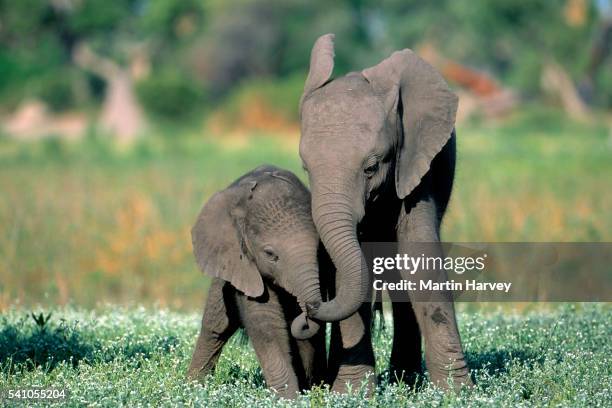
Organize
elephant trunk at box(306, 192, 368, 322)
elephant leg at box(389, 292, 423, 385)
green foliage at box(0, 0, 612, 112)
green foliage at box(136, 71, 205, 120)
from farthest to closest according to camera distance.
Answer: green foliage at box(0, 0, 612, 112)
green foliage at box(136, 71, 205, 120)
elephant leg at box(389, 292, 423, 385)
elephant trunk at box(306, 192, 368, 322)

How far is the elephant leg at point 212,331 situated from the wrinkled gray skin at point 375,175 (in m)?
0.97

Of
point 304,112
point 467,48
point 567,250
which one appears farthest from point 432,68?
point 467,48

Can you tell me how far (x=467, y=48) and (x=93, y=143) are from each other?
35.3 metres

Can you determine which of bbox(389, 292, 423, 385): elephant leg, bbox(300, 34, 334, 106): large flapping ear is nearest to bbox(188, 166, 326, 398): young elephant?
bbox(300, 34, 334, 106): large flapping ear

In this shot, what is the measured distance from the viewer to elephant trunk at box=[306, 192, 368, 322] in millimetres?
6980

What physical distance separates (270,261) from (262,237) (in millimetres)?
170

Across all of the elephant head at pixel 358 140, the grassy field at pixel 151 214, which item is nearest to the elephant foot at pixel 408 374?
the elephant head at pixel 358 140

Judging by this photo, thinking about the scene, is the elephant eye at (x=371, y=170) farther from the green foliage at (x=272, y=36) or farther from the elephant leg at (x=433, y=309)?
the green foliage at (x=272, y=36)


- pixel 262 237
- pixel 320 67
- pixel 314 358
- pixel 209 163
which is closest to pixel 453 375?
pixel 314 358

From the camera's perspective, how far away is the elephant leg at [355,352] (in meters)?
7.55

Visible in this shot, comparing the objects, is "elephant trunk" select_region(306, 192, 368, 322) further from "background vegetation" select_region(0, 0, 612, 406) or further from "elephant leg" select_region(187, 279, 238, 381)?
"elephant leg" select_region(187, 279, 238, 381)

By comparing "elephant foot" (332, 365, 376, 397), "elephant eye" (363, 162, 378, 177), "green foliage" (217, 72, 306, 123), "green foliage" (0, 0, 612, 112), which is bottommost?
"elephant foot" (332, 365, 376, 397)

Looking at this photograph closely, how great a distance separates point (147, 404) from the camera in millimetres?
7332

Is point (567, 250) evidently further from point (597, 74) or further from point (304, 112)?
point (597, 74)
